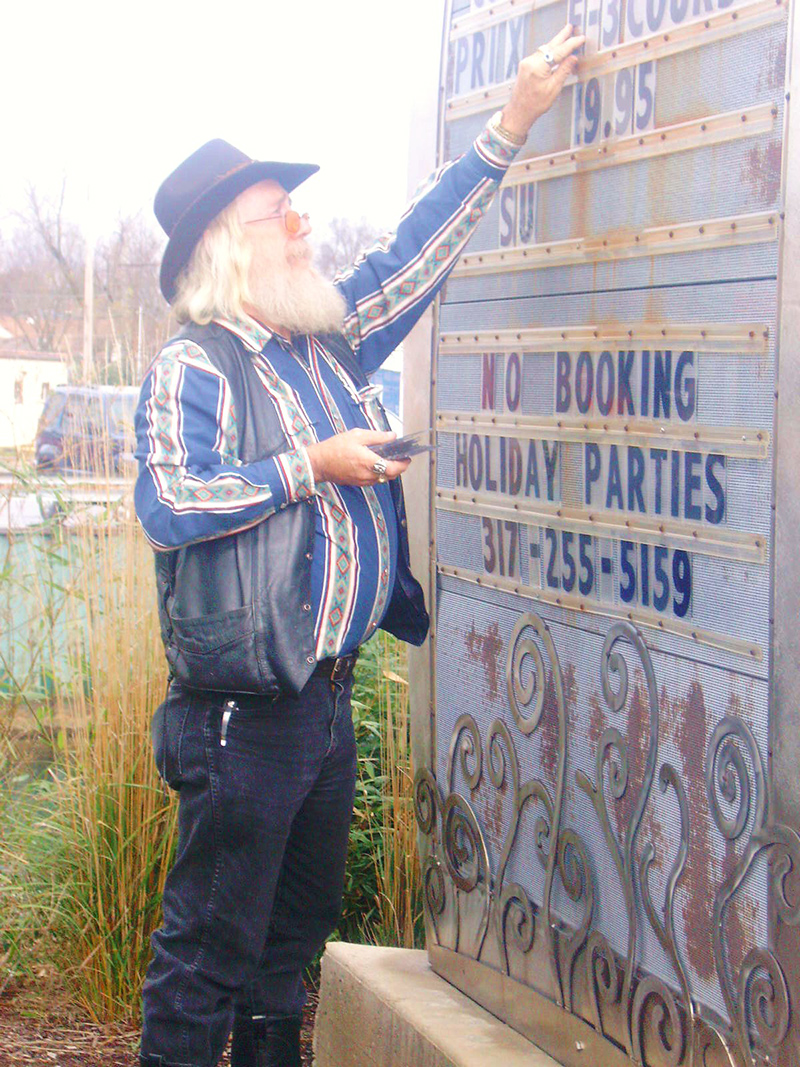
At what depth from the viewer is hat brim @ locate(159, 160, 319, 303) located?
261 cm

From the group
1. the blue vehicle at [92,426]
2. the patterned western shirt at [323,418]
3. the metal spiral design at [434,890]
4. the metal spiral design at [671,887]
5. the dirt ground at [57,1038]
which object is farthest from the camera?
the blue vehicle at [92,426]

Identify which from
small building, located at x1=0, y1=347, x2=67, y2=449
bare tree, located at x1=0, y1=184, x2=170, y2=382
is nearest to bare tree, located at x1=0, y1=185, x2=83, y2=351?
bare tree, located at x1=0, y1=184, x2=170, y2=382

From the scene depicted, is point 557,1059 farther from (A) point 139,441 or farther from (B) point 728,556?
(A) point 139,441

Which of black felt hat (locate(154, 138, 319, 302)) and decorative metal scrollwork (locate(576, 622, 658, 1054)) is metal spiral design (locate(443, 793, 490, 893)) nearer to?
decorative metal scrollwork (locate(576, 622, 658, 1054))

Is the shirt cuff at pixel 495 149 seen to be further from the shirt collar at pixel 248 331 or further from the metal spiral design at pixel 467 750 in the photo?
the metal spiral design at pixel 467 750

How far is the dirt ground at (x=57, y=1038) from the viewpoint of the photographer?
3438mm

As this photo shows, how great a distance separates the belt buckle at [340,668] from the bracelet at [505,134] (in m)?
1.05

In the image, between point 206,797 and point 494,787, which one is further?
point 494,787

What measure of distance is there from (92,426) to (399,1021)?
2.03 metres

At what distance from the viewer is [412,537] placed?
313cm

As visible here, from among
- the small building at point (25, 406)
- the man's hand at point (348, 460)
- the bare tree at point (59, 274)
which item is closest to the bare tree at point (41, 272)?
the bare tree at point (59, 274)

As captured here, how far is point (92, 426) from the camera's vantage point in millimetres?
4078

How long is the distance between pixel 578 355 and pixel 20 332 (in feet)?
54.7

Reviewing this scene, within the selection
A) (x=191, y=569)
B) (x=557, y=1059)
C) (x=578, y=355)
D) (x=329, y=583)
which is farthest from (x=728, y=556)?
(x=557, y=1059)
